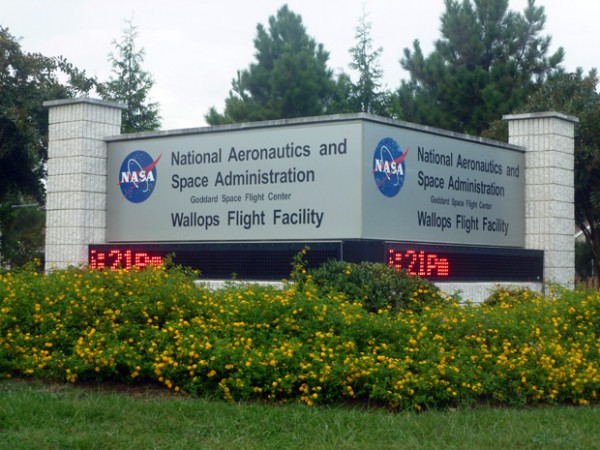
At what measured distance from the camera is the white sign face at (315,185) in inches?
644

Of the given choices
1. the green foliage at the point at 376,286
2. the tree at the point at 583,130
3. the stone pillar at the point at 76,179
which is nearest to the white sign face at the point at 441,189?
the green foliage at the point at 376,286

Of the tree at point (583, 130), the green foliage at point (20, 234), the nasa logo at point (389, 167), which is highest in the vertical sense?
the tree at point (583, 130)

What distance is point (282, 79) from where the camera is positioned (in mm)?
47156

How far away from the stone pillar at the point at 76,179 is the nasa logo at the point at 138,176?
2.05ft

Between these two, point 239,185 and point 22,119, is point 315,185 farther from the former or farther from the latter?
point 22,119

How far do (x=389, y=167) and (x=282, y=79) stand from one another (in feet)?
102

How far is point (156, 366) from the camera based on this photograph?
32.2 ft

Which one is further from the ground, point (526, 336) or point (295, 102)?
point (295, 102)

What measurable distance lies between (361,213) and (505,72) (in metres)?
29.3

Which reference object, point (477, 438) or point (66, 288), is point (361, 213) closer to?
point (66, 288)

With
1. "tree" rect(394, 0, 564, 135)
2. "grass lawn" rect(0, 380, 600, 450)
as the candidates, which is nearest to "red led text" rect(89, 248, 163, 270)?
"grass lawn" rect(0, 380, 600, 450)

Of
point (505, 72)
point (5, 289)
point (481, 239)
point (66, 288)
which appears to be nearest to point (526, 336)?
point (66, 288)

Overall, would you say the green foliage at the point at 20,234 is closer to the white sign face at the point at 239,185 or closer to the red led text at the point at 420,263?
the white sign face at the point at 239,185

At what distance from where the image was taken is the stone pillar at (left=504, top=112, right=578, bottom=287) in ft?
67.2
